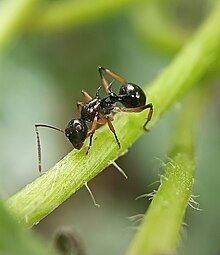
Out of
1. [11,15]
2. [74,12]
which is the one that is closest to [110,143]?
[11,15]

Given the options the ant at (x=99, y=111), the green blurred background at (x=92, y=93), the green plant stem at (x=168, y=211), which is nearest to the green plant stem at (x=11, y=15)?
the green blurred background at (x=92, y=93)

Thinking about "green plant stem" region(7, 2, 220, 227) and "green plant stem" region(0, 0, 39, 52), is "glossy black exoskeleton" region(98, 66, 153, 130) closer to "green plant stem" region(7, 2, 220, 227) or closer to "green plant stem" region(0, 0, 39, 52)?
"green plant stem" region(7, 2, 220, 227)

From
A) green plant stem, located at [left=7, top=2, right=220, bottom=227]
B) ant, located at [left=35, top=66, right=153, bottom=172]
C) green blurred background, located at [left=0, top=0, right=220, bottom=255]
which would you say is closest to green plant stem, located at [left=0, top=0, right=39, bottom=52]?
green blurred background, located at [left=0, top=0, right=220, bottom=255]

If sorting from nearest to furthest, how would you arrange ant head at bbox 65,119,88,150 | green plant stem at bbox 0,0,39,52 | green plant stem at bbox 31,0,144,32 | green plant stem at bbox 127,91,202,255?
green plant stem at bbox 127,91,202,255 → ant head at bbox 65,119,88,150 → green plant stem at bbox 0,0,39,52 → green plant stem at bbox 31,0,144,32

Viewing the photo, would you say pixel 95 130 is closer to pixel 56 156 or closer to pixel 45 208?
pixel 45 208

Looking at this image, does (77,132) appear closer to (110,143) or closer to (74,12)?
(110,143)
